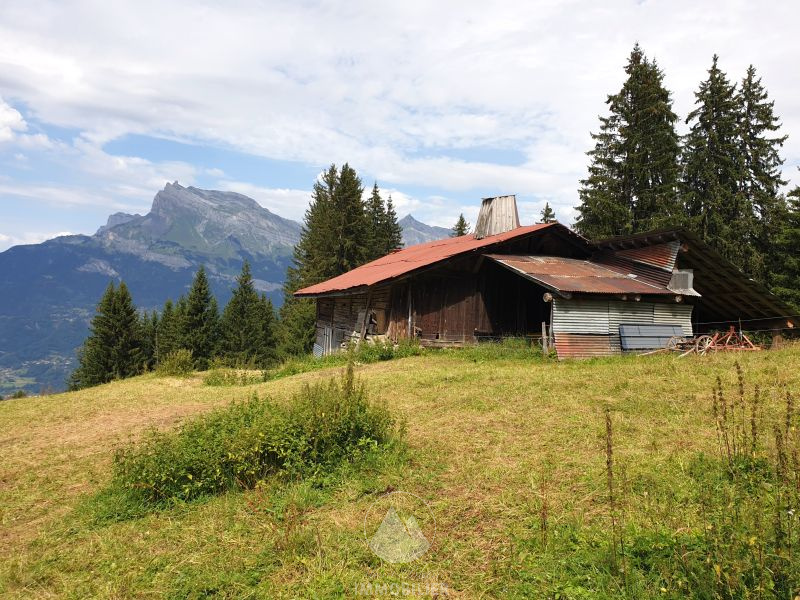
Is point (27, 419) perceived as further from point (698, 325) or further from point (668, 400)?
point (698, 325)

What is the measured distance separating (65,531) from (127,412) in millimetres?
6019

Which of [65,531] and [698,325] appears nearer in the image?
[65,531]

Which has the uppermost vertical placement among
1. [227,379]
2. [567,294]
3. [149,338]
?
[567,294]

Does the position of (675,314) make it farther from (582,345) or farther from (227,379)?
(227,379)

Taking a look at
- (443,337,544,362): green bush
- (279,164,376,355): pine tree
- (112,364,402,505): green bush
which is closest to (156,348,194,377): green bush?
(443,337,544,362): green bush

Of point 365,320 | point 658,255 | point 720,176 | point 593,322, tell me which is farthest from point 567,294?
point 720,176

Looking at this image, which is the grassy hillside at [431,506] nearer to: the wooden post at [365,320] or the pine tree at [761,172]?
the wooden post at [365,320]

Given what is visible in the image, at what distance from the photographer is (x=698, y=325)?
20.6 metres

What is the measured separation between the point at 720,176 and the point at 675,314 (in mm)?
16821

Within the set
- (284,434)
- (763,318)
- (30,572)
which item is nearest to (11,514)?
(30,572)

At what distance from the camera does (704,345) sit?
49.0ft

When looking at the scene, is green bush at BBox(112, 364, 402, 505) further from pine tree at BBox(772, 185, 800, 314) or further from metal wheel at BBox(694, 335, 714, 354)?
pine tree at BBox(772, 185, 800, 314)

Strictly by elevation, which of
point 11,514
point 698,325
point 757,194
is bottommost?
point 11,514

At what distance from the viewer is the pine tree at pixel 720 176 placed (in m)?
27.4
